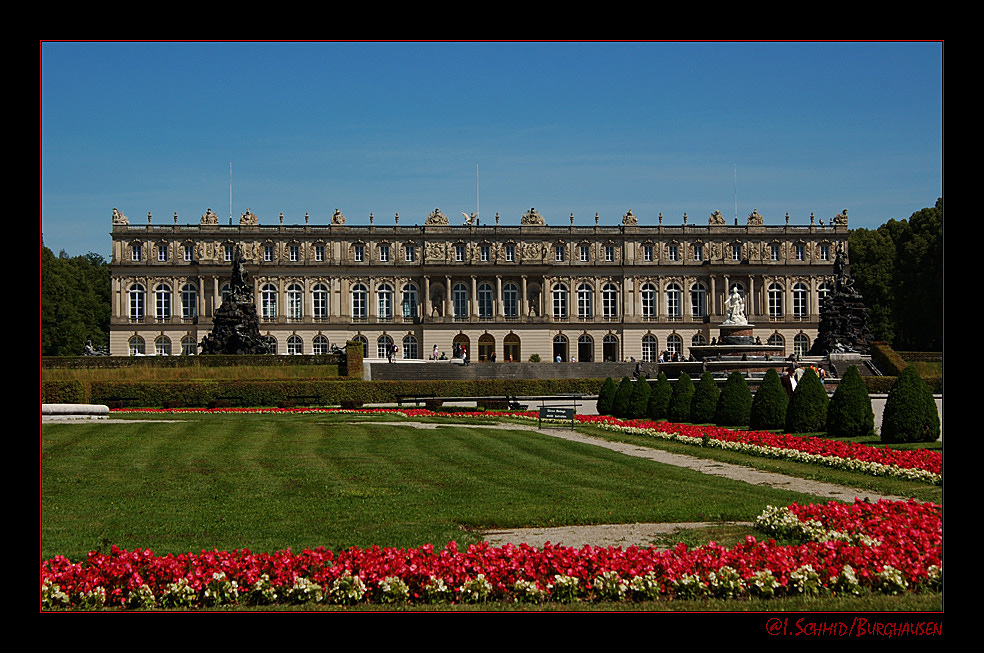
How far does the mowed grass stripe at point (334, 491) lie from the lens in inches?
433

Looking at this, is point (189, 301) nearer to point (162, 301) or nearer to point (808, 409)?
point (162, 301)

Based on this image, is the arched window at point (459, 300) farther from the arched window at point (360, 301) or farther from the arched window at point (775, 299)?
the arched window at point (775, 299)

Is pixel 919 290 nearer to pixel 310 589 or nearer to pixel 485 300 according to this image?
pixel 485 300

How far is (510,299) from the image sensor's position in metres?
84.4

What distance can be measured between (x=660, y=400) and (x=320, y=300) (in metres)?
56.8

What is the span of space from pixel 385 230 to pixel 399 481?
70.4 meters

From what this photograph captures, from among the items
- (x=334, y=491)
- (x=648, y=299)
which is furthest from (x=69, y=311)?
(x=334, y=491)

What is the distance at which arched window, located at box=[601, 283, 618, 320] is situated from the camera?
8525 cm

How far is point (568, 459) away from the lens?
1869 centimetres

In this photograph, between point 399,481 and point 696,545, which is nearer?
point 696,545

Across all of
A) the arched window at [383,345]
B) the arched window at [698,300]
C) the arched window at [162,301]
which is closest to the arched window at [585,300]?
the arched window at [698,300]

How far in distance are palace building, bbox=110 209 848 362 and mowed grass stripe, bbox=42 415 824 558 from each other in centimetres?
6116

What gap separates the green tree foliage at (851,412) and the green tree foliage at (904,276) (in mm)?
34478
